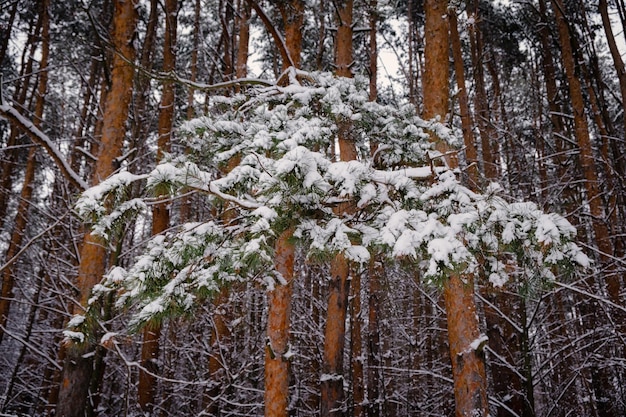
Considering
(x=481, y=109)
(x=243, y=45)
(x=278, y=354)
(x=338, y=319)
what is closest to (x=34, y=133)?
(x=278, y=354)

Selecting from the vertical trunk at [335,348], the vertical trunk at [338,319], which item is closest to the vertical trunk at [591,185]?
the vertical trunk at [338,319]

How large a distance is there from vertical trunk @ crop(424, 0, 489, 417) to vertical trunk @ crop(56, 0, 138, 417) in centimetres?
333

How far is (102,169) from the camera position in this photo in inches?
205

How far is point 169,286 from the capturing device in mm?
3164

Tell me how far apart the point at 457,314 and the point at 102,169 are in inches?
170

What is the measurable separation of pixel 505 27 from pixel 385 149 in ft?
33.6

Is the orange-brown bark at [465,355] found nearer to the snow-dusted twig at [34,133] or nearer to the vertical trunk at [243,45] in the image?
the snow-dusted twig at [34,133]

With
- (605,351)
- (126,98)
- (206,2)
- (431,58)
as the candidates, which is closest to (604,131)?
(605,351)

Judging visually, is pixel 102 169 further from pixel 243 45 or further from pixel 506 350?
pixel 506 350

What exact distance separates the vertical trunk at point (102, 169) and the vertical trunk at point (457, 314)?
3329 millimetres

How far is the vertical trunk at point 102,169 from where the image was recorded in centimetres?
Answer: 455

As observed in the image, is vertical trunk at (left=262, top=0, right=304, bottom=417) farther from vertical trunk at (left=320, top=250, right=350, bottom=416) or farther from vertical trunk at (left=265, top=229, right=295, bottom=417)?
vertical trunk at (left=320, top=250, right=350, bottom=416)

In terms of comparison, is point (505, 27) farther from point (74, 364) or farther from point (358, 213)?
point (74, 364)

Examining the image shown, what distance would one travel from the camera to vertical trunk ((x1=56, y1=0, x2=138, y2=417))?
455cm
